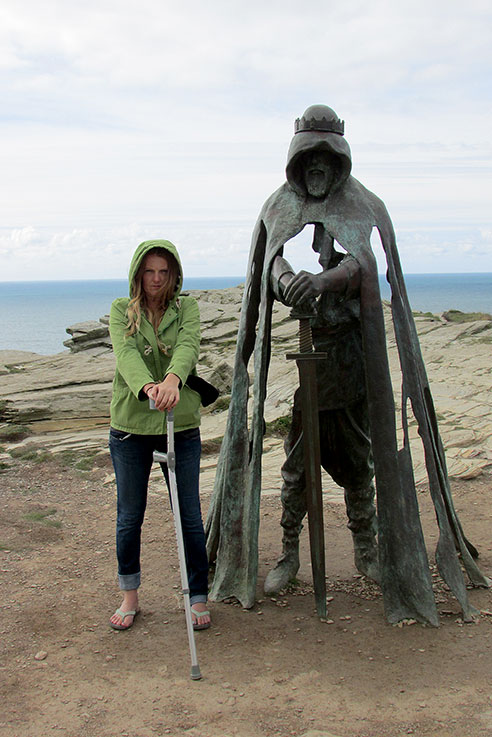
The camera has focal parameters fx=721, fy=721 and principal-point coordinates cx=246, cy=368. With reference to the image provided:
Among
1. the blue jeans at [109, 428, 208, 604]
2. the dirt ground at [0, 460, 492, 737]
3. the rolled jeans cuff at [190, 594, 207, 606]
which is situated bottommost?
the dirt ground at [0, 460, 492, 737]

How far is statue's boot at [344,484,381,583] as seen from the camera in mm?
4969

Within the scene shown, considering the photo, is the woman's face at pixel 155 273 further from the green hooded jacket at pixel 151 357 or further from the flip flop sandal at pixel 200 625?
the flip flop sandal at pixel 200 625

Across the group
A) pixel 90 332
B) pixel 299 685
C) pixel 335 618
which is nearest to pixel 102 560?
pixel 335 618

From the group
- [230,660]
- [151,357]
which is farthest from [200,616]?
[151,357]

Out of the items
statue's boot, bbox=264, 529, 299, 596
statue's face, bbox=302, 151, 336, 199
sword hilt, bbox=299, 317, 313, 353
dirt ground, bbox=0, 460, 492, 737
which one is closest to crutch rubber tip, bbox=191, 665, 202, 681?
dirt ground, bbox=0, 460, 492, 737

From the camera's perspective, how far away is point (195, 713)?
11.4ft

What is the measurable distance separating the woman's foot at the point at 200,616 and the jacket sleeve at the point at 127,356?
146 centimetres

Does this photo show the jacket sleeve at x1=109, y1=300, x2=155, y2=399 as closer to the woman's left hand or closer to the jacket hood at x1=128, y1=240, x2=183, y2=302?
the woman's left hand

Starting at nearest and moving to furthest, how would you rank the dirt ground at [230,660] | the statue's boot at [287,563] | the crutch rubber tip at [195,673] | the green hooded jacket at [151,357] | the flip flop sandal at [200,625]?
the dirt ground at [230,660] → the crutch rubber tip at [195,673] → the green hooded jacket at [151,357] → the flip flop sandal at [200,625] → the statue's boot at [287,563]

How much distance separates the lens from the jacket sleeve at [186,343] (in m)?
4.01

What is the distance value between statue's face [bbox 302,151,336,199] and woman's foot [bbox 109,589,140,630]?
2.74 metres

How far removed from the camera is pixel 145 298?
14.1 feet

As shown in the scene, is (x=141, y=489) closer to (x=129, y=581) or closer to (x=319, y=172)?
(x=129, y=581)

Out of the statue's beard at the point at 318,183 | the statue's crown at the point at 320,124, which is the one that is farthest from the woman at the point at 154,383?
the statue's crown at the point at 320,124
